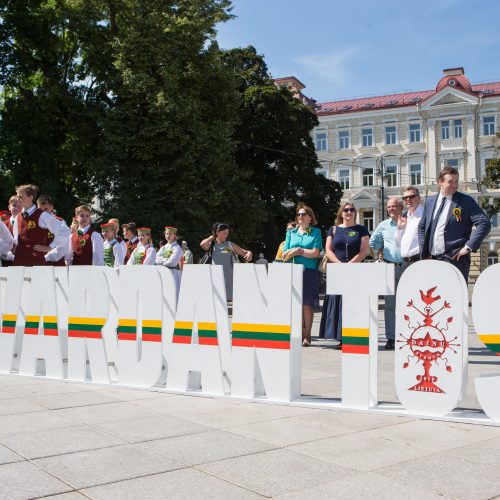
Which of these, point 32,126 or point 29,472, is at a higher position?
point 32,126

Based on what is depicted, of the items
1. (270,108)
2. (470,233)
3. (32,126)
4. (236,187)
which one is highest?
(270,108)

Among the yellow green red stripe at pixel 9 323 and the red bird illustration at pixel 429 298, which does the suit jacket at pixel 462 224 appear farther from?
the yellow green red stripe at pixel 9 323

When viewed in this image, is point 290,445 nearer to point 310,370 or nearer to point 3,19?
point 310,370

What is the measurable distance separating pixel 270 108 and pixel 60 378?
29864mm

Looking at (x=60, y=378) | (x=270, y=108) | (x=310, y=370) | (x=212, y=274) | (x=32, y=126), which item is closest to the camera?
(x=212, y=274)

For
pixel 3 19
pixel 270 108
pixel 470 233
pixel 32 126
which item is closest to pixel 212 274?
pixel 470 233

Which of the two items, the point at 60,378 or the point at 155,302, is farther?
the point at 60,378

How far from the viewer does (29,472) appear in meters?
3.29

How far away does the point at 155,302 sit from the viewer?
580 cm

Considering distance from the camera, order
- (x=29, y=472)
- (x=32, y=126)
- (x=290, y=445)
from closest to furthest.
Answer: (x=29, y=472), (x=290, y=445), (x=32, y=126)

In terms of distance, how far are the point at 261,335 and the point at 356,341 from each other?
768 mm

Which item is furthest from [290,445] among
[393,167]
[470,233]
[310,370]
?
[393,167]

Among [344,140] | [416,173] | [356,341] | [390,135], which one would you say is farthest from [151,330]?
[344,140]

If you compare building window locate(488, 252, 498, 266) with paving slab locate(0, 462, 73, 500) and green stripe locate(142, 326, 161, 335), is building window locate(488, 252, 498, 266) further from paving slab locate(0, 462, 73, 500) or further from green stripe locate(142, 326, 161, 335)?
paving slab locate(0, 462, 73, 500)
